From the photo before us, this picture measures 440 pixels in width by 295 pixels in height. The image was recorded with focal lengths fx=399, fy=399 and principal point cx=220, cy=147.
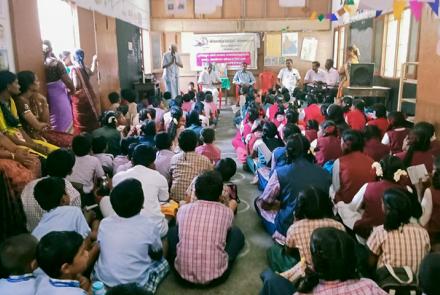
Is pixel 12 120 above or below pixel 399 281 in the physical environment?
above

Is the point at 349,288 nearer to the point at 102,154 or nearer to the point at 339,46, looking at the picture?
the point at 102,154

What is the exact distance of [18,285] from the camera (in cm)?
151

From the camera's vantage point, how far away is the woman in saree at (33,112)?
3.21m

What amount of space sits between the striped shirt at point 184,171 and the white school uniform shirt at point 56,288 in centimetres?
157

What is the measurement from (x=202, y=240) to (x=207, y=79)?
857 cm

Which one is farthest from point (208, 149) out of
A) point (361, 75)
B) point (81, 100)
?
point (361, 75)

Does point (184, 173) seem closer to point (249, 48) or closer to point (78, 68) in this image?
point (78, 68)

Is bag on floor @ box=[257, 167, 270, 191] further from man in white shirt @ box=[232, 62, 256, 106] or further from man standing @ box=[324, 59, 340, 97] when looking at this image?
man in white shirt @ box=[232, 62, 256, 106]

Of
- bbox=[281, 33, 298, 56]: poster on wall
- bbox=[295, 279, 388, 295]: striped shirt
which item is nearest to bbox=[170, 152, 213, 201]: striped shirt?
bbox=[295, 279, 388, 295]: striped shirt

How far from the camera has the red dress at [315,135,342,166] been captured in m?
3.50

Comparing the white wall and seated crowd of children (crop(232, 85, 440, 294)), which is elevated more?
the white wall

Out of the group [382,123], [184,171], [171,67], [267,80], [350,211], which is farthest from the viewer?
[267,80]

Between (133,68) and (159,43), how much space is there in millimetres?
2718

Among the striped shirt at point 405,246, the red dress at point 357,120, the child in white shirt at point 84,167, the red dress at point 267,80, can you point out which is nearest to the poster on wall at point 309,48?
the red dress at point 267,80
